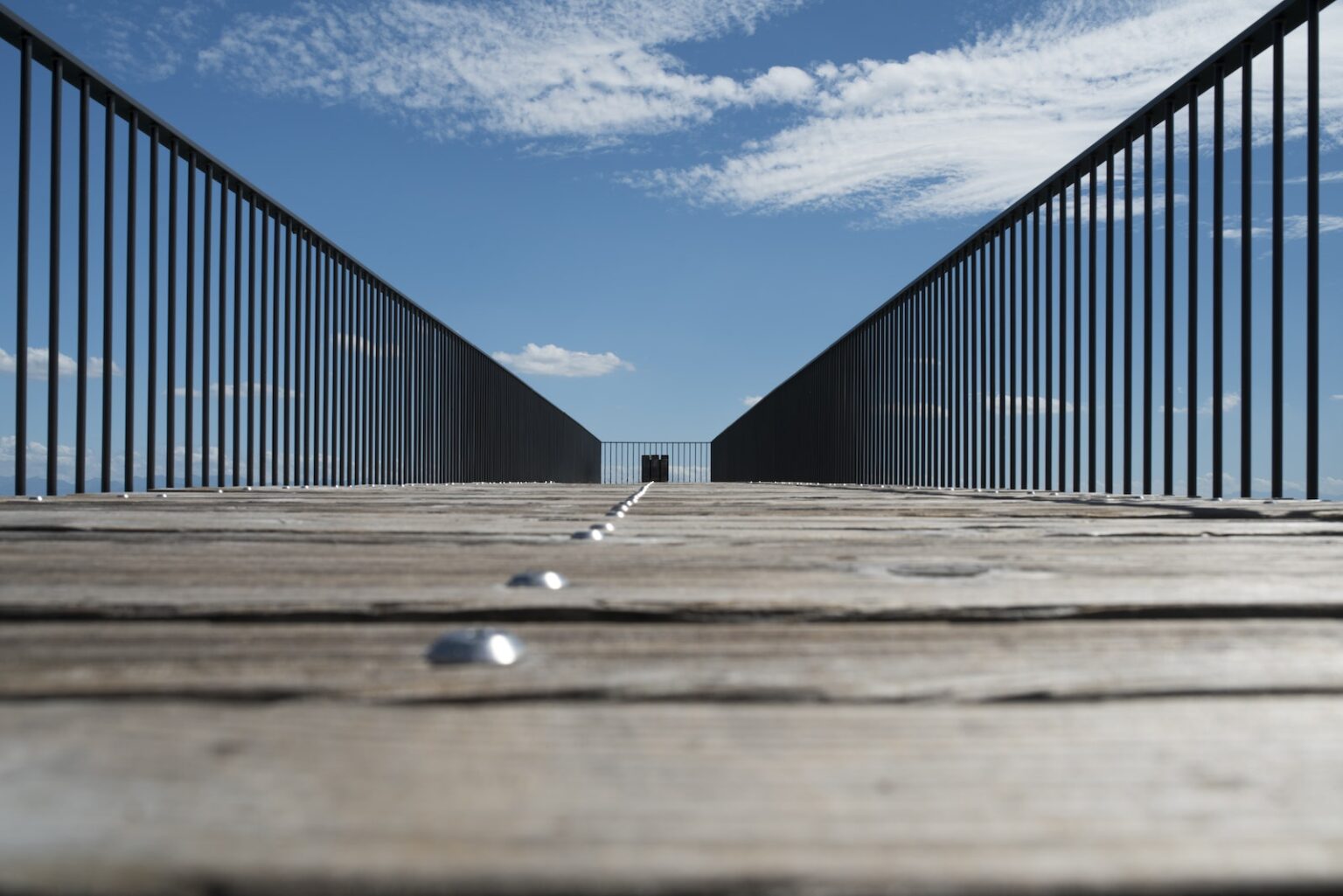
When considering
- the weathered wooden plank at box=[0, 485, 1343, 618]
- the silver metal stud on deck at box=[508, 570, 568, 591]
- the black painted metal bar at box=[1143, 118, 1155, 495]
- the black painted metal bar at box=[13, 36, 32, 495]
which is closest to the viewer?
the weathered wooden plank at box=[0, 485, 1343, 618]

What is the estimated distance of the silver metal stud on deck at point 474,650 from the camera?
612 millimetres

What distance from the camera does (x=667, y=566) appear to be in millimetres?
1167

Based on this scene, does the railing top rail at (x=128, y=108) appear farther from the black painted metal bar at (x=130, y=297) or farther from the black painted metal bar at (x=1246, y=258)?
the black painted metal bar at (x=1246, y=258)

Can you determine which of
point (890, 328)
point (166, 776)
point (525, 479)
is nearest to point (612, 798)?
point (166, 776)

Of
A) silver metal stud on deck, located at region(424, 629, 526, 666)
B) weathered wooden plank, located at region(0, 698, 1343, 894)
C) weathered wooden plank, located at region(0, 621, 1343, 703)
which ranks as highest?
silver metal stud on deck, located at region(424, 629, 526, 666)

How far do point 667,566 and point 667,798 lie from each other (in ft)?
2.53

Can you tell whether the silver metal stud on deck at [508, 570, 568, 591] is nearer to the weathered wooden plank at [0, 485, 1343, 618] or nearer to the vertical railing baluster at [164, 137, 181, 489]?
the weathered wooden plank at [0, 485, 1343, 618]

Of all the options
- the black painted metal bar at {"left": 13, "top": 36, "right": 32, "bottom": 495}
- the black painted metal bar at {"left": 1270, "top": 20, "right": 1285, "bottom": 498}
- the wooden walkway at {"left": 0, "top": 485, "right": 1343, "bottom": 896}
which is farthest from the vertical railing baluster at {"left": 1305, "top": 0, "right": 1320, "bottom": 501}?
the black painted metal bar at {"left": 13, "top": 36, "right": 32, "bottom": 495}

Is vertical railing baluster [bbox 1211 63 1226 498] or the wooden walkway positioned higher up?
vertical railing baluster [bbox 1211 63 1226 498]

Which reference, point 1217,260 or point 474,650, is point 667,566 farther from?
point 1217,260

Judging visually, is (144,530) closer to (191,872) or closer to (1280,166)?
(191,872)

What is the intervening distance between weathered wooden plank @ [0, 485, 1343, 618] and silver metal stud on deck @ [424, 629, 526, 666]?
16 centimetres

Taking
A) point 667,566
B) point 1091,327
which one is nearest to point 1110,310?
point 1091,327

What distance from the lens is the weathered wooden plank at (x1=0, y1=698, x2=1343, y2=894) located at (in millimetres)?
338
